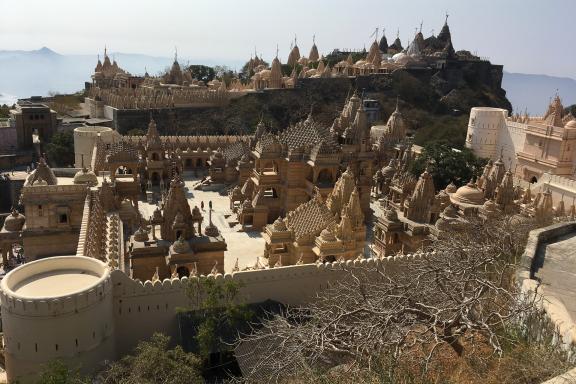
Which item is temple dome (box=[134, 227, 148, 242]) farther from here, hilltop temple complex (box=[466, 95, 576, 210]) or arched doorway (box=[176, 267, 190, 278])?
hilltop temple complex (box=[466, 95, 576, 210])

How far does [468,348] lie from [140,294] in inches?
464

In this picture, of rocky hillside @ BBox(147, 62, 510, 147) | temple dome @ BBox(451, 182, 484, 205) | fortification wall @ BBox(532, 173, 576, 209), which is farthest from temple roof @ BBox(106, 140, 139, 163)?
fortification wall @ BBox(532, 173, 576, 209)

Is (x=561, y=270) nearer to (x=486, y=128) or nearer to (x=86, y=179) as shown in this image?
(x=86, y=179)

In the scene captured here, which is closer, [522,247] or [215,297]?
[215,297]

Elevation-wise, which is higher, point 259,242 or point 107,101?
point 107,101

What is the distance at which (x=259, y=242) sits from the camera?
104 feet

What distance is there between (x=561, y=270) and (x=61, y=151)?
49958mm

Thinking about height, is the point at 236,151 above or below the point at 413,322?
above

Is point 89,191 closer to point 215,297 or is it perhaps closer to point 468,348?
point 215,297

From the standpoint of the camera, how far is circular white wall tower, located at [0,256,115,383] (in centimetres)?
1544

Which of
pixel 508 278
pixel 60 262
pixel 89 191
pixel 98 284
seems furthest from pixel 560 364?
pixel 89 191

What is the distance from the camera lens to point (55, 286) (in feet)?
55.0

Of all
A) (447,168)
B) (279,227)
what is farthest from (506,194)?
(279,227)

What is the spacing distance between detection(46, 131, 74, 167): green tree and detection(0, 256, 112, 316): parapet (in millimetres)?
38481
